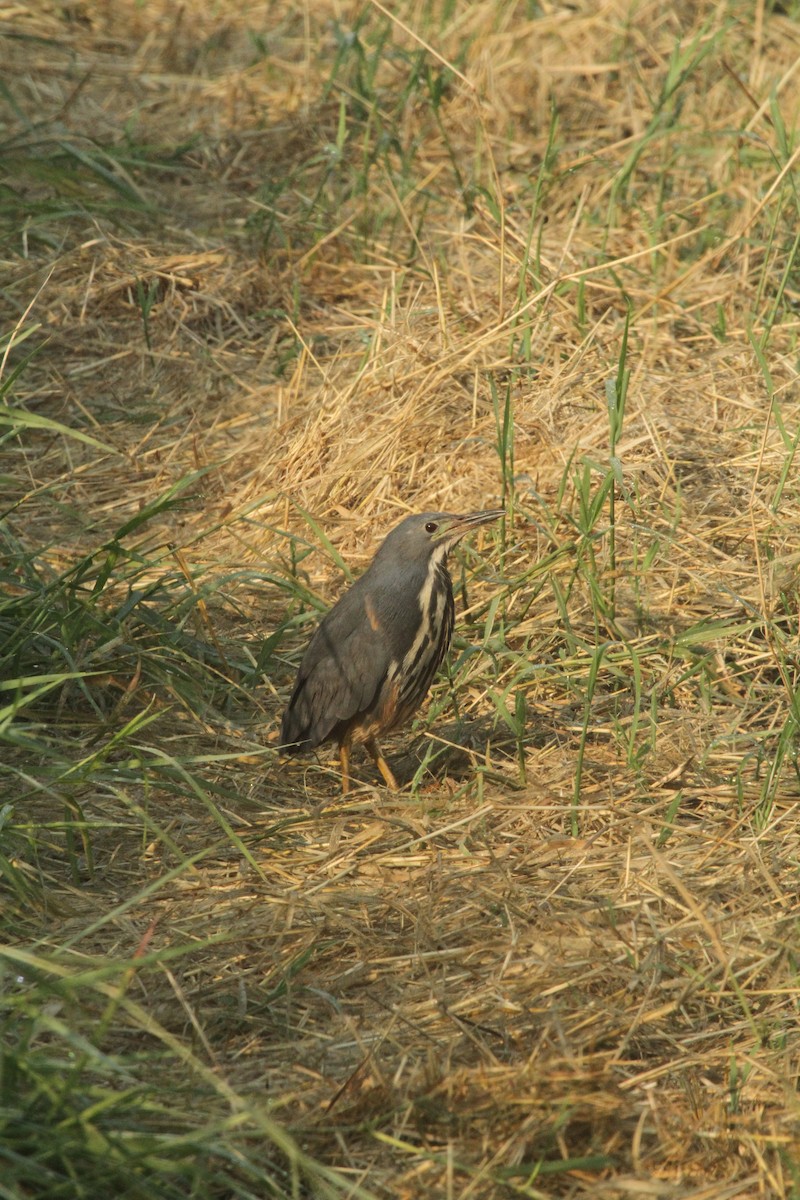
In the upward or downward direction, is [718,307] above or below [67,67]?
above

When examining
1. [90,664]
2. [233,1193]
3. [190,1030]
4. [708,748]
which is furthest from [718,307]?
[233,1193]

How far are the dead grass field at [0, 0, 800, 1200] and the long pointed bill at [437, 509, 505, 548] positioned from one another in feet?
0.92

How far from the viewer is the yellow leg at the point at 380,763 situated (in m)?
4.71

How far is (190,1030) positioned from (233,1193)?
1.82ft

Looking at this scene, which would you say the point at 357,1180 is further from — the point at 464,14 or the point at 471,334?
the point at 464,14

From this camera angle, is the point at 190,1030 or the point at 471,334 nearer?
the point at 190,1030

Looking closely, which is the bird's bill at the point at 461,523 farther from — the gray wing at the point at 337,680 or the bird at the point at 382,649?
the gray wing at the point at 337,680

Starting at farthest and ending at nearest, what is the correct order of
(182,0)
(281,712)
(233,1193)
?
(182,0) < (281,712) < (233,1193)

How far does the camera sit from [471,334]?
19.7ft

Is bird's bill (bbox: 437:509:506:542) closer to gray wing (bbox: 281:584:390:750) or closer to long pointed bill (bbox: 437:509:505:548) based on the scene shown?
long pointed bill (bbox: 437:509:505:548)

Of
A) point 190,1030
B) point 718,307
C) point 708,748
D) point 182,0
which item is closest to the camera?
point 190,1030

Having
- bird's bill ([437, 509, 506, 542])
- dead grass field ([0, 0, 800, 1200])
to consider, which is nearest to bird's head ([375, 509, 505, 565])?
bird's bill ([437, 509, 506, 542])

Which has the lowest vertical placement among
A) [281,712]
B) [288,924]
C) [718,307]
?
[281,712]

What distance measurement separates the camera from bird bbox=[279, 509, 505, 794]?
4605 millimetres
